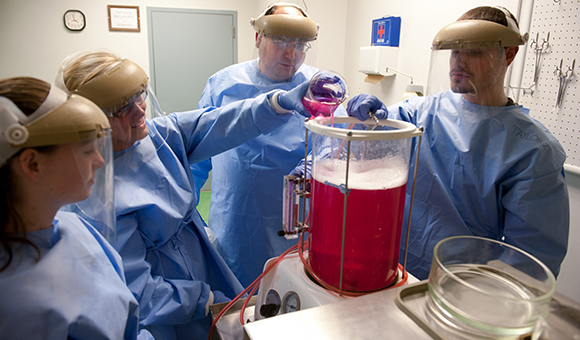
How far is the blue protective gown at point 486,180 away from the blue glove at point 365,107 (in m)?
0.44

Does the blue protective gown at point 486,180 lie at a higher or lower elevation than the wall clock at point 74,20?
Answer: lower

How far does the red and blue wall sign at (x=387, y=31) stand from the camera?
2.72 metres

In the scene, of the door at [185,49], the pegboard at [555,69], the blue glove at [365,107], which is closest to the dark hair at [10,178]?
the blue glove at [365,107]

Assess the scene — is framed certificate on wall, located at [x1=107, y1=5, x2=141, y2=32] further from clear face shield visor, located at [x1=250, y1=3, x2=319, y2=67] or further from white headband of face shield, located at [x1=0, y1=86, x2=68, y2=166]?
white headband of face shield, located at [x1=0, y1=86, x2=68, y2=166]

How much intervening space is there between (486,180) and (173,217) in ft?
3.36

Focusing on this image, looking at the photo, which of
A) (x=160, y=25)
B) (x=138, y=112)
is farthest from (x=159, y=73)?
(x=138, y=112)

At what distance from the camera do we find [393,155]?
83 centimetres

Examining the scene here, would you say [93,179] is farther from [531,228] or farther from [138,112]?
[531,228]

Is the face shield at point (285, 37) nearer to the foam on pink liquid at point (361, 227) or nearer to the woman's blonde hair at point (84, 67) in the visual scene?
the woman's blonde hair at point (84, 67)

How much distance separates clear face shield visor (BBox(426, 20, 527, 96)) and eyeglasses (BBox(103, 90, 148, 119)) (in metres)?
0.95

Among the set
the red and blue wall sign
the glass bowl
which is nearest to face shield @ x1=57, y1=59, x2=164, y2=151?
the glass bowl

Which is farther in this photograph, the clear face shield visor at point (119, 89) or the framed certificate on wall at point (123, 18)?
the framed certificate on wall at point (123, 18)

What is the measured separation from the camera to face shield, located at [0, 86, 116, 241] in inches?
23.2

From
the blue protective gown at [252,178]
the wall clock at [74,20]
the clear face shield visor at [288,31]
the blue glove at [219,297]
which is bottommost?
the blue glove at [219,297]
